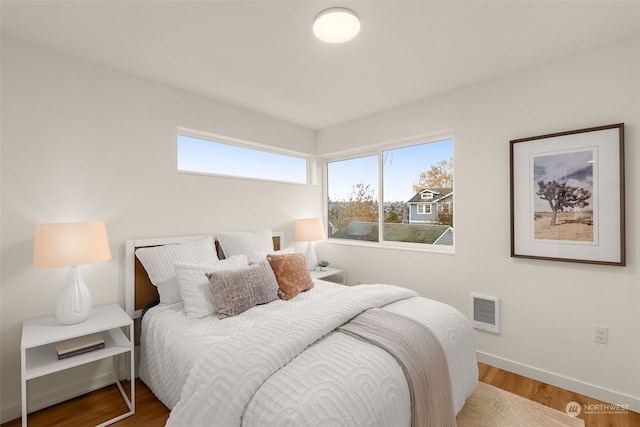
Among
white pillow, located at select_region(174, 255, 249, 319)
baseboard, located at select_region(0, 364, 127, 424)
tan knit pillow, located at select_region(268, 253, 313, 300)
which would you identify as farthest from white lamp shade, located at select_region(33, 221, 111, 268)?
tan knit pillow, located at select_region(268, 253, 313, 300)

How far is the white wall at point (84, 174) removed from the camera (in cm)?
202

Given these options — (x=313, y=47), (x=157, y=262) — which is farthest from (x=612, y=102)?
(x=157, y=262)

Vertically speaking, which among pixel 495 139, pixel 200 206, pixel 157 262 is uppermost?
pixel 495 139

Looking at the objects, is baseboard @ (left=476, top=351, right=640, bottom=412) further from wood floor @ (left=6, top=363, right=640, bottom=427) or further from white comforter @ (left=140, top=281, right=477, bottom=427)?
white comforter @ (left=140, top=281, right=477, bottom=427)

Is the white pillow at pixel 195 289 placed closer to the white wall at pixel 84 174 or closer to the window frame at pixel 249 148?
the white wall at pixel 84 174

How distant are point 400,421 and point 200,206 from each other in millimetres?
2456

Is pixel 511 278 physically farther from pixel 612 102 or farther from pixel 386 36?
pixel 386 36

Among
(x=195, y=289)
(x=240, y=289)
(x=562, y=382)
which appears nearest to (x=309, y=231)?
(x=240, y=289)

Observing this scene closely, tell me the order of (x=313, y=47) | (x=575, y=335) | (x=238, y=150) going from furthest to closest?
1. (x=238, y=150)
2. (x=575, y=335)
3. (x=313, y=47)

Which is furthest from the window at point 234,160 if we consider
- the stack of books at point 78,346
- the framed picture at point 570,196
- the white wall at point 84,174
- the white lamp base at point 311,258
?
the framed picture at point 570,196

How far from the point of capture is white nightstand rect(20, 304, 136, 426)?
1703mm

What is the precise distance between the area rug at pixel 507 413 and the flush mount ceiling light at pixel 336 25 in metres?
2.57

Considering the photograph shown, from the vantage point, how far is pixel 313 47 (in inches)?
84.0

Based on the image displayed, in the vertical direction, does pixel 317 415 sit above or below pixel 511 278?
below
